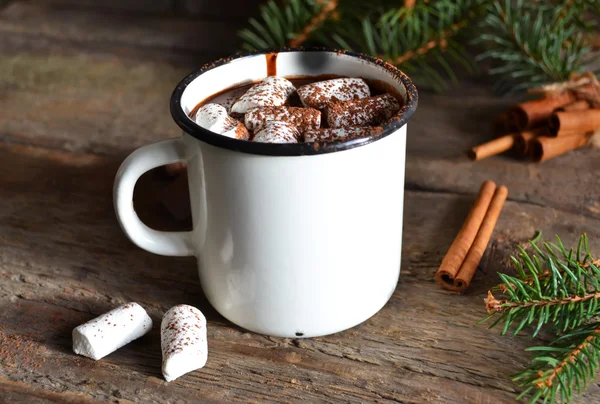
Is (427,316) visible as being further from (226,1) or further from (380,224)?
(226,1)

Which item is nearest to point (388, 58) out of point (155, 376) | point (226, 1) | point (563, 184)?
point (563, 184)

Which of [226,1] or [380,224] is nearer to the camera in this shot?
[380,224]

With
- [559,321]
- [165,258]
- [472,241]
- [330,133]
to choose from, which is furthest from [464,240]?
[165,258]

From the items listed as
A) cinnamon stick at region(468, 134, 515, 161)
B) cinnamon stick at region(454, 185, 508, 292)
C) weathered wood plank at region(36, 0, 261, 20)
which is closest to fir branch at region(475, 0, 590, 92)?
cinnamon stick at region(468, 134, 515, 161)

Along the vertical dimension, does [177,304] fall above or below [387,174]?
below

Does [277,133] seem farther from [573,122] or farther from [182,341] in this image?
[573,122]

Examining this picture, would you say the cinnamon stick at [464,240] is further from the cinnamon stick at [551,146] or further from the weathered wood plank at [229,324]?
the cinnamon stick at [551,146]

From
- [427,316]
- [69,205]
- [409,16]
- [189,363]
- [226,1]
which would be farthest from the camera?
[226,1]
